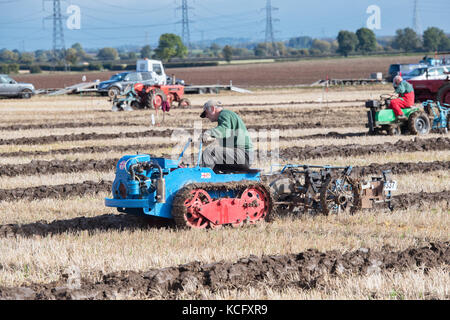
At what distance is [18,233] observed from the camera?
9.30 metres

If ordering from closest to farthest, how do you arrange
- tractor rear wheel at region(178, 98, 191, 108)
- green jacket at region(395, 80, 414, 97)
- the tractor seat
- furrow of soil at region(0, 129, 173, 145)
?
the tractor seat
green jacket at region(395, 80, 414, 97)
furrow of soil at region(0, 129, 173, 145)
tractor rear wheel at region(178, 98, 191, 108)

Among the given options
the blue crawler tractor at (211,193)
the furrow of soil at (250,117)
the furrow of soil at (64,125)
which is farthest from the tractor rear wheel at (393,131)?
the blue crawler tractor at (211,193)

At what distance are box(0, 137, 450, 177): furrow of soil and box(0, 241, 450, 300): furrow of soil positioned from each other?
8.24m

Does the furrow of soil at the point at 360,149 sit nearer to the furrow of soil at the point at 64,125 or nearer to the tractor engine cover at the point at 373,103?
the tractor engine cover at the point at 373,103

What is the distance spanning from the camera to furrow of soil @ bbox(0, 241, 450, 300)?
640 cm

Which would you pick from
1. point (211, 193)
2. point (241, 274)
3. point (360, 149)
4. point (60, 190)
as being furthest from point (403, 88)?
point (241, 274)

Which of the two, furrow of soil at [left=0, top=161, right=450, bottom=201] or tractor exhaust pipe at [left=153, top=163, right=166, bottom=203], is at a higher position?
tractor exhaust pipe at [left=153, top=163, right=166, bottom=203]

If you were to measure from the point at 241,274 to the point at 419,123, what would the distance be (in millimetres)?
14307

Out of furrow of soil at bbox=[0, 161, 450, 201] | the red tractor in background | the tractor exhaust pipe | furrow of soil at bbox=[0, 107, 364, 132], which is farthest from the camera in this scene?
the red tractor in background

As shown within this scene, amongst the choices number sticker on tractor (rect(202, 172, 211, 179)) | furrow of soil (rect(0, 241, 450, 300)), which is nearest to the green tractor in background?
number sticker on tractor (rect(202, 172, 211, 179))

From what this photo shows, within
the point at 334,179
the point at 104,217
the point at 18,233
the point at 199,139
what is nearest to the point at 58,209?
the point at 104,217

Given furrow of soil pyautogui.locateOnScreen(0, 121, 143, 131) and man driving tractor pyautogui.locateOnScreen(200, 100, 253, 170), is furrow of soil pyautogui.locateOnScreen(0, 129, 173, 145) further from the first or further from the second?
man driving tractor pyautogui.locateOnScreen(200, 100, 253, 170)

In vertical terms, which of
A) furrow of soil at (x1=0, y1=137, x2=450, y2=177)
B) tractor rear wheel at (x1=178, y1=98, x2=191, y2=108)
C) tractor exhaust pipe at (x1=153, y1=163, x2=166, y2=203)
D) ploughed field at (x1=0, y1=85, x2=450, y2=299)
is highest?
tractor rear wheel at (x1=178, y1=98, x2=191, y2=108)
